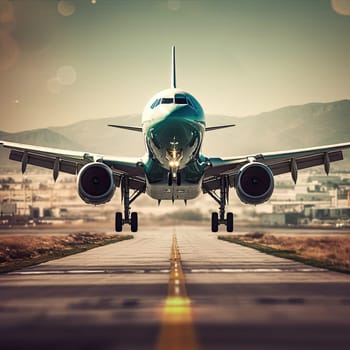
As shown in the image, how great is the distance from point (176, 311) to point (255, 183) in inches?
818

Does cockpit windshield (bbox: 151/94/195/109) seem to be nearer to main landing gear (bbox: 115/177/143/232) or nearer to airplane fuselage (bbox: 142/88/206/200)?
airplane fuselage (bbox: 142/88/206/200)

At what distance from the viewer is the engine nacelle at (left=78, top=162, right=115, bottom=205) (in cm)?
3484

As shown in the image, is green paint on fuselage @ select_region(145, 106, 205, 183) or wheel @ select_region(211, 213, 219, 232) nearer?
green paint on fuselage @ select_region(145, 106, 205, 183)

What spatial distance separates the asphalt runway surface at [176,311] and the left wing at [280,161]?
10.8m

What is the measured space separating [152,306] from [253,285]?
6772mm

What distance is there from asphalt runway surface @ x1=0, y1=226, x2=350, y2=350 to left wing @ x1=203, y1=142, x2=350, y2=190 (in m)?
10.8

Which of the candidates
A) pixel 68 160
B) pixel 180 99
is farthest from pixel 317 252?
pixel 180 99

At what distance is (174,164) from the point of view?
32.7 m

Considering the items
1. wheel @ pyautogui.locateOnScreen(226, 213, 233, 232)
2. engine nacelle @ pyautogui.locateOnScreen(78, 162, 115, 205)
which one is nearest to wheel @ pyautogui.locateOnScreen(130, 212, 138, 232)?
wheel @ pyautogui.locateOnScreen(226, 213, 233, 232)

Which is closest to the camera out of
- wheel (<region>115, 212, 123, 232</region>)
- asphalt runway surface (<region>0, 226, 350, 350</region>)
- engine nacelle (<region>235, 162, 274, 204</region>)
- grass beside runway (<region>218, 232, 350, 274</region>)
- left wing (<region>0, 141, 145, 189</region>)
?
asphalt runway surface (<region>0, 226, 350, 350</region>)

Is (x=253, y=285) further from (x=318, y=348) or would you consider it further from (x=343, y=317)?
(x=318, y=348)

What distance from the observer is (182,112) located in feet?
100

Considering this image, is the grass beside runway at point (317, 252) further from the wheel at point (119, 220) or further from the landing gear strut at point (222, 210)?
the wheel at point (119, 220)

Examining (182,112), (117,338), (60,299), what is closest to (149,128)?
(182,112)
